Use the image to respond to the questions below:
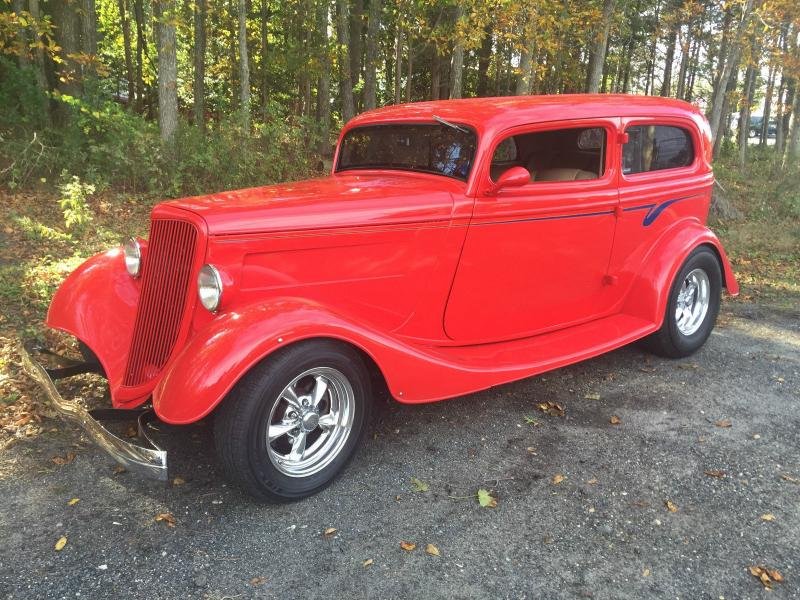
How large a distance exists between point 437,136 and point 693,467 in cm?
244

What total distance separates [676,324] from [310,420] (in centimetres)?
314

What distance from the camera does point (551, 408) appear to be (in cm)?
387

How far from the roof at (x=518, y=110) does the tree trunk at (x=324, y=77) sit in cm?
853

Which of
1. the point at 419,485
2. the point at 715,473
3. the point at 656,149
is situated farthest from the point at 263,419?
the point at 656,149

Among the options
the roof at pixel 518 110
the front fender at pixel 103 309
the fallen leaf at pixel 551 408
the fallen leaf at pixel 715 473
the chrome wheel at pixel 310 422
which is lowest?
the fallen leaf at pixel 551 408

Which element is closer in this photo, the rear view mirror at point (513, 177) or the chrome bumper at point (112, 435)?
the chrome bumper at point (112, 435)

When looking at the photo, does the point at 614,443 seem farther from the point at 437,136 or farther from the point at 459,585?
the point at 437,136

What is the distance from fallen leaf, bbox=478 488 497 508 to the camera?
9.36ft

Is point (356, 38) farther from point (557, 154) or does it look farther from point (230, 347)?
point (230, 347)

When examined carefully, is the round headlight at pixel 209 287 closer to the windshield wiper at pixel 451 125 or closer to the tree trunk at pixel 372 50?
the windshield wiper at pixel 451 125

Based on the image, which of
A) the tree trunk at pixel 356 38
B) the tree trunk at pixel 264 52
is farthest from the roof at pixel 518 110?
the tree trunk at pixel 264 52

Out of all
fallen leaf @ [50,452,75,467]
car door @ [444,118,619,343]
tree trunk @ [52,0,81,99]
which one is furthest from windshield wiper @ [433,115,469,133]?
tree trunk @ [52,0,81,99]

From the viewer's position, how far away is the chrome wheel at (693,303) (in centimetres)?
475

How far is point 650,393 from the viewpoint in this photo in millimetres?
4113
